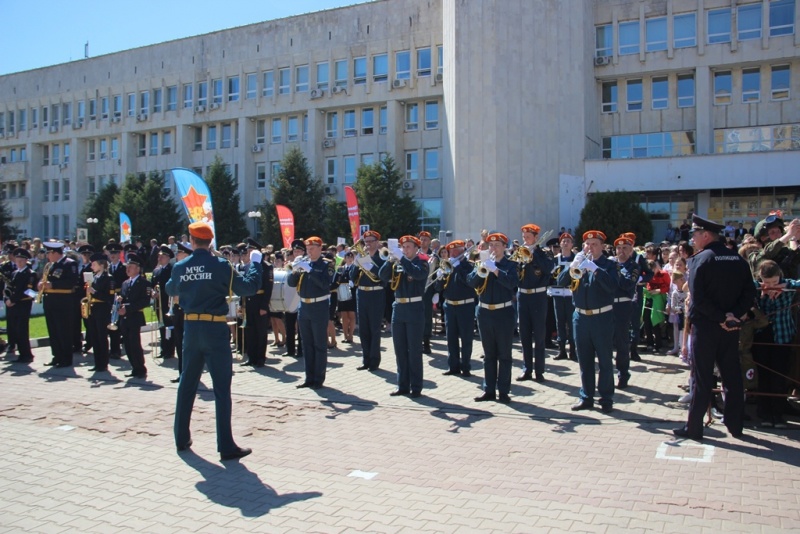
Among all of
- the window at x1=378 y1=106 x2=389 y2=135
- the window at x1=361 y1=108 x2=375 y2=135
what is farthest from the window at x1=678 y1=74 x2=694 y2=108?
the window at x1=361 y1=108 x2=375 y2=135

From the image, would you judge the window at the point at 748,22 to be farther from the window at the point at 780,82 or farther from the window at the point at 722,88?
the window at the point at 780,82

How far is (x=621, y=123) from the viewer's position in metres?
38.9

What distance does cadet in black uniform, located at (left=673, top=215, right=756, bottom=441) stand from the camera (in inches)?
274

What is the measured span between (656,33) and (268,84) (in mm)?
25834

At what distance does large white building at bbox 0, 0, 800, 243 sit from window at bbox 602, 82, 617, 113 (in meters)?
0.08

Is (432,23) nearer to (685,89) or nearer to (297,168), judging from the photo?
(297,168)

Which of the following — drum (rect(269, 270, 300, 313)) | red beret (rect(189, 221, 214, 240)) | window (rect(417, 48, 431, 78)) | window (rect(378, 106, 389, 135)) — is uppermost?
window (rect(417, 48, 431, 78))

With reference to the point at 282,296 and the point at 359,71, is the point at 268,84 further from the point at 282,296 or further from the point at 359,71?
the point at 282,296

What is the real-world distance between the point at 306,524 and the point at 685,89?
127ft

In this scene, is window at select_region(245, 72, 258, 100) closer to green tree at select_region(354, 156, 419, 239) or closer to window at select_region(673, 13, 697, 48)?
green tree at select_region(354, 156, 419, 239)

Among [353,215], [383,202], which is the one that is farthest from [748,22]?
[353,215]

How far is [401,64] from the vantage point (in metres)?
Answer: 42.9

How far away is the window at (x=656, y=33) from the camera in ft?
123

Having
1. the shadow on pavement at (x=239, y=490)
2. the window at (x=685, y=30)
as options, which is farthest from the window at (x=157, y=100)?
the shadow on pavement at (x=239, y=490)
